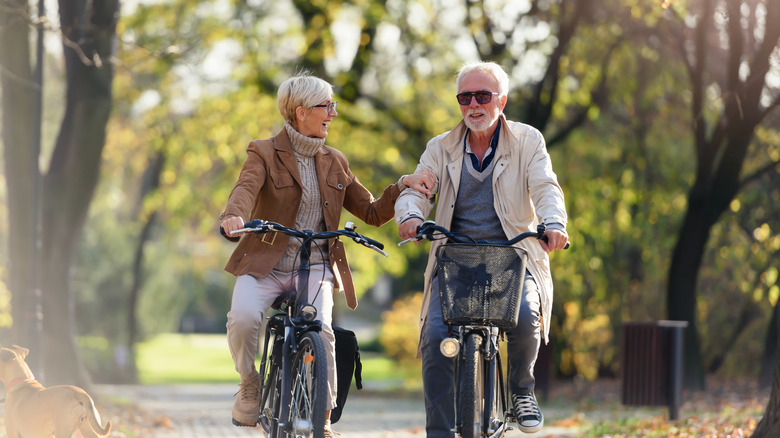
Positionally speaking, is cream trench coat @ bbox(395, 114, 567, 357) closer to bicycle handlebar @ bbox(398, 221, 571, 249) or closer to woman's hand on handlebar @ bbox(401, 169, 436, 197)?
woman's hand on handlebar @ bbox(401, 169, 436, 197)

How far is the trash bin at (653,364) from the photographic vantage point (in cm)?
1238

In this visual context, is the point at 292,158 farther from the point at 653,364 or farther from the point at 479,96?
the point at 653,364

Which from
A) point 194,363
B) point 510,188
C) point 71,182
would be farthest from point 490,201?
point 194,363

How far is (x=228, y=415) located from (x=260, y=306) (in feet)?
33.3

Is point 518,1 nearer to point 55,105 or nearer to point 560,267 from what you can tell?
point 560,267

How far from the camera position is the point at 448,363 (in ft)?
17.6

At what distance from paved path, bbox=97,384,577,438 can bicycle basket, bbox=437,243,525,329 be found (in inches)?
136

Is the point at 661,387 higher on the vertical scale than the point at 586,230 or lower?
lower

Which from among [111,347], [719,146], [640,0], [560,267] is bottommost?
[111,347]

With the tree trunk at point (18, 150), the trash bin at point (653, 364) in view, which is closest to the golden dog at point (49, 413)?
the trash bin at point (653, 364)

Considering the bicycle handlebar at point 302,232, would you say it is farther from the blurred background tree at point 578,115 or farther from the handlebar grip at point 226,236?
the blurred background tree at point 578,115

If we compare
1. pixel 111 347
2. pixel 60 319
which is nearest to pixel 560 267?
pixel 60 319

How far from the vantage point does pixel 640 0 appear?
16047mm

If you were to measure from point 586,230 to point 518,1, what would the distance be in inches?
173
